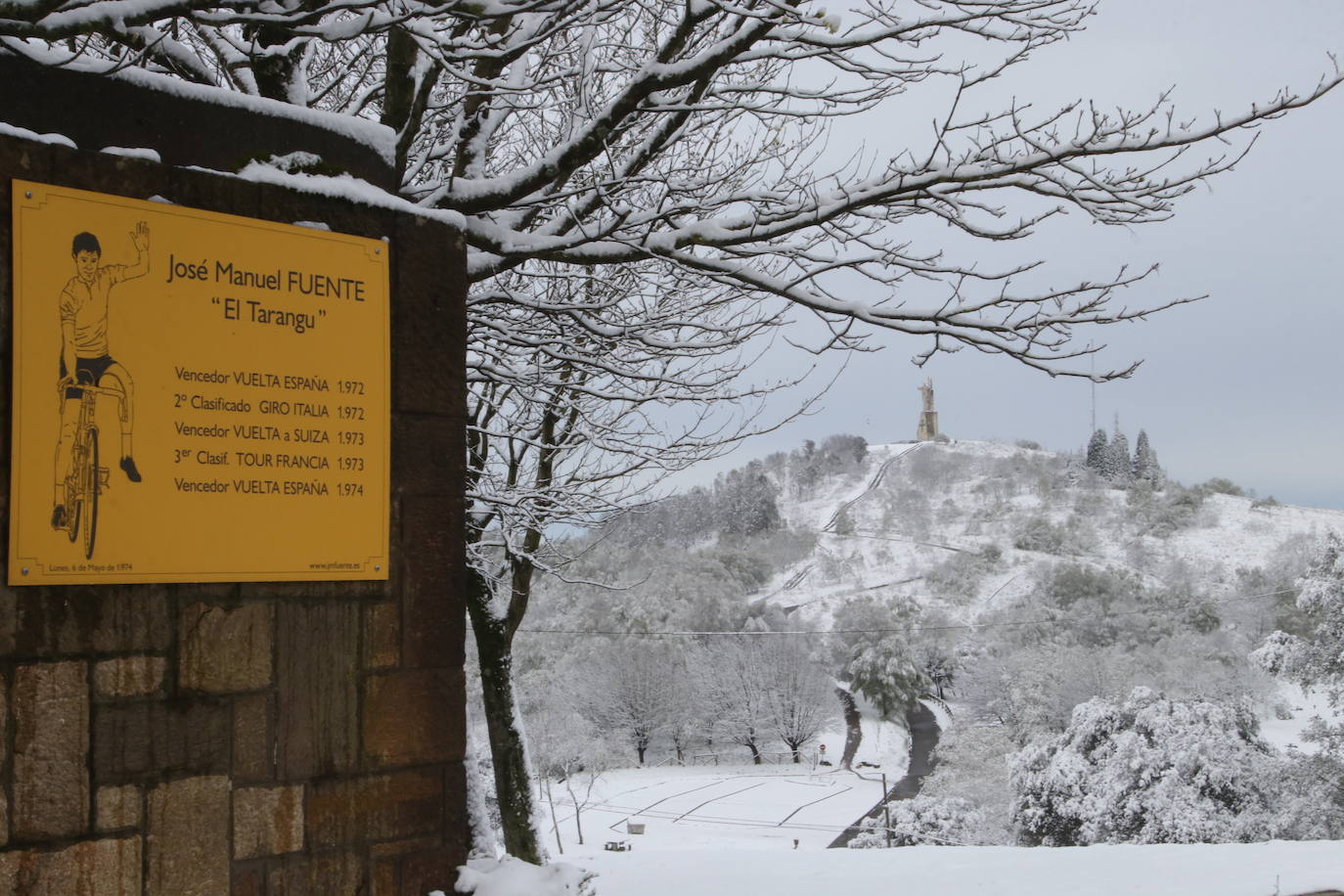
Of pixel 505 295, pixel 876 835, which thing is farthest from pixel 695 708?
pixel 505 295

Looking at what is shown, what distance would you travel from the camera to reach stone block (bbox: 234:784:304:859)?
2.69 meters

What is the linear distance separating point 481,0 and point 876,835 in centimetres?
2971

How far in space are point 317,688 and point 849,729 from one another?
59.5 meters

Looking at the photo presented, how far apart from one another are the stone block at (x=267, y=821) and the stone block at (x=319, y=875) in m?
0.04

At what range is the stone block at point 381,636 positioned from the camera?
2.92m

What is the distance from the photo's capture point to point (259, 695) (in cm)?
273

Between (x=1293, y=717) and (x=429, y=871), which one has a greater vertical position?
(x=429, y=871)

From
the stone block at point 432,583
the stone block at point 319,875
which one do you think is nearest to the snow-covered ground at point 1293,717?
Answer: the stone block at point 432,583

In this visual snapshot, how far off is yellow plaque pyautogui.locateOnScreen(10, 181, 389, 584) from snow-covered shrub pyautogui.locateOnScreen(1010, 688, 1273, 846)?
2088cm

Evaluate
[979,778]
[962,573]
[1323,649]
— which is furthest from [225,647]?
[962,573]

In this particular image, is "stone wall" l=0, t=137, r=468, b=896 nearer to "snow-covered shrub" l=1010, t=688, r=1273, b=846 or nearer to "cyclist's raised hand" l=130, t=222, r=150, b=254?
"cyclist's raised hand" l=130, t=222, r=150, b=254

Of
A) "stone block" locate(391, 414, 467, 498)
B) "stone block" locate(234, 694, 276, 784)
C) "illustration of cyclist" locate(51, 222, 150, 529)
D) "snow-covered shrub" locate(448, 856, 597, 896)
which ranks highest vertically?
"illustration of cyclist" locate(51, 222, 150, 529)

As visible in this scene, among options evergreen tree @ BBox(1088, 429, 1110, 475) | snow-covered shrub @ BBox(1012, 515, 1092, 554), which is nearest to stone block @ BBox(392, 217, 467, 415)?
snow-covered shrub @ BBox(1012, 515, 1092, 554)

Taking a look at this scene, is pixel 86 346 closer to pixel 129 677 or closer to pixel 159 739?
pixel 129 677
